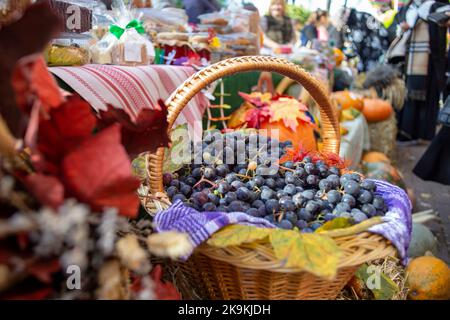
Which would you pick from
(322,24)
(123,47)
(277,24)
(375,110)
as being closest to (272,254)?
(123,47)

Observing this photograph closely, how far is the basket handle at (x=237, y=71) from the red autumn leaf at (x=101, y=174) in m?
0.39

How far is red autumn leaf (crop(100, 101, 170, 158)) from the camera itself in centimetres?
55

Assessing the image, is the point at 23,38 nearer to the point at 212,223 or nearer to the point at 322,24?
the point at 212,223

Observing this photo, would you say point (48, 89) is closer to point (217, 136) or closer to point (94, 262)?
point (94, 262)

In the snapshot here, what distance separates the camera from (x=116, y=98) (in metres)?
1.15

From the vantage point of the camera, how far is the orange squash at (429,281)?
4.88 ft

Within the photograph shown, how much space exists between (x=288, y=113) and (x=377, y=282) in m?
1.02

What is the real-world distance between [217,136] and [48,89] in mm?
675

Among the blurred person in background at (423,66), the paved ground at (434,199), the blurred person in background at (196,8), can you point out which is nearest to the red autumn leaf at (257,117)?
the paved ground at (434,199)

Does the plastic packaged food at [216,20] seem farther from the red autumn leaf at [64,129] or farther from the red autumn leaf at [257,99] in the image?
the red autumn leaf at [64,129]

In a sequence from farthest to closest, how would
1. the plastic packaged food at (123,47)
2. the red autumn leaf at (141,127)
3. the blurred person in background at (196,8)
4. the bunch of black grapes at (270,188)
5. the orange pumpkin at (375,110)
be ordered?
the orange pumpkin at (375,110) < the blurred person in background at (196,8) < the plastic packaged food at (123,47) < the bunch of black grapes at (270,188) < the red autumn leaf at (141,127)

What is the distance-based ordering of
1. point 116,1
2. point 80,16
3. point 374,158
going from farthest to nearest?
point 374,158 < point 116,1 < point 80,16

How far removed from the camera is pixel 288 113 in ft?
6.09

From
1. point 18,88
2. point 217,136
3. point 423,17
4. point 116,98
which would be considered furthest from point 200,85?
point 423,17
